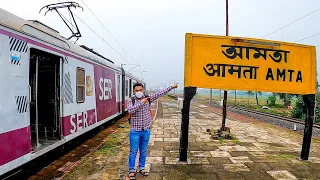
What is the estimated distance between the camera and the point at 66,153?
24.6ft

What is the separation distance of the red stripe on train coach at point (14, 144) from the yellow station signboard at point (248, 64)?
3.55m

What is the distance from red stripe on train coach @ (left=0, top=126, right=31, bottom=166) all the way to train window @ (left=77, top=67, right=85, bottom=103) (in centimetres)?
273

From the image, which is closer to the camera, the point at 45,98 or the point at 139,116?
the point at 139,116

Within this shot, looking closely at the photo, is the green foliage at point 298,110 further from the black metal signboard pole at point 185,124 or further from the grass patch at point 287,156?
the black metal signboard pole at point 185,124

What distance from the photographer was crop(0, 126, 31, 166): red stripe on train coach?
4.04 meters

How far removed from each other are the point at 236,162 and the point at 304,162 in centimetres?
173

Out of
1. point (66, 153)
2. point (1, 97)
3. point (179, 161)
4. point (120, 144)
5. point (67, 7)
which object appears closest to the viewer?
point (1, 97)

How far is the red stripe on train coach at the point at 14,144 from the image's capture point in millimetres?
4039

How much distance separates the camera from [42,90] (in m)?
6.95

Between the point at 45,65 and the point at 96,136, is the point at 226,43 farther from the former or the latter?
the point at 96,136

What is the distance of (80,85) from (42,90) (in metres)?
1.04

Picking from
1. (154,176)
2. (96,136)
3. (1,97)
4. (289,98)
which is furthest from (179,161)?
(289,98)

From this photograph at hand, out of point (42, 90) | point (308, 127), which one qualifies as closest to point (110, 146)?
point (42, 90)

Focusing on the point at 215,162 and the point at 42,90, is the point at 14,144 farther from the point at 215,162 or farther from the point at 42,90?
the point at 215,162
